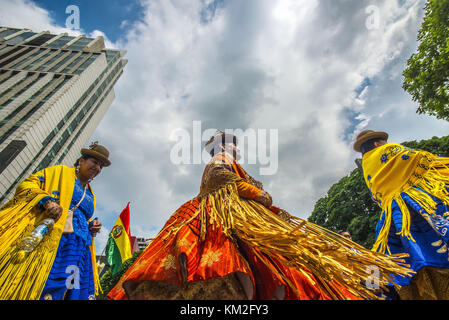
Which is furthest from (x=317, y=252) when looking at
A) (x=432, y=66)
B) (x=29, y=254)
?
(x=432, y=66)

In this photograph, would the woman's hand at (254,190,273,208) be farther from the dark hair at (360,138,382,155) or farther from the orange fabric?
the dark hair at (360,138,382,155)

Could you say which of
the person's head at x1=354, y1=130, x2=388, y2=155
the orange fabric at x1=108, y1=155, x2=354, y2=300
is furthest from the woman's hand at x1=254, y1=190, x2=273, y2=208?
the person's head at x1=354, y1=130, x2=388, y2=155

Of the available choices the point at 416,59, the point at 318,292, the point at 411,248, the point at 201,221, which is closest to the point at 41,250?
the point at 201,221

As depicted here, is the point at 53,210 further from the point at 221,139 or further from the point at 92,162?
the point at 221,139

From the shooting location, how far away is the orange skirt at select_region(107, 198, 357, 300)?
0.98 meters

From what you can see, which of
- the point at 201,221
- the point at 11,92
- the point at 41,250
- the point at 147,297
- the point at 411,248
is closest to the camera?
the point at 147,297

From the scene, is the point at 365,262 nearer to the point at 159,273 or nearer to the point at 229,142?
the point at 159,273

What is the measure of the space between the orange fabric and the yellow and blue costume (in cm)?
96

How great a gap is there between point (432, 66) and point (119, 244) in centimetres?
1004

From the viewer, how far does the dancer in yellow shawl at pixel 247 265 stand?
988 millimetres

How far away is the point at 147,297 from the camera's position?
97 centimetres

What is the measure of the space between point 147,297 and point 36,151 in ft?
61.2

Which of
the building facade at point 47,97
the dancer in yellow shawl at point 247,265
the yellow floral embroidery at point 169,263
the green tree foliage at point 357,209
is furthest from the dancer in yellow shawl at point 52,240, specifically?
the building facade at point 47,97

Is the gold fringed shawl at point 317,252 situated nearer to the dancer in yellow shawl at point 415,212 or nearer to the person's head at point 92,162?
the dancer in yellow shawl at point 415,212
